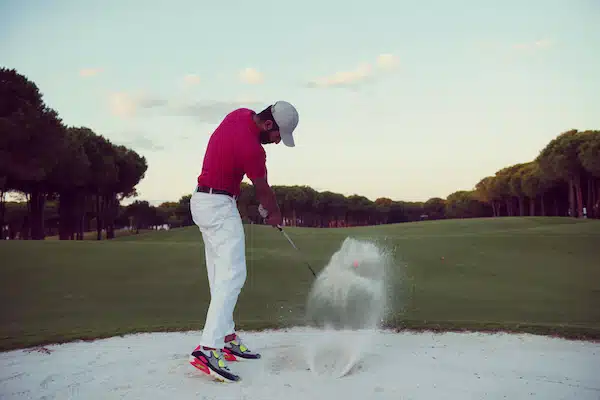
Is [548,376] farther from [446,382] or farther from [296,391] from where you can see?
[296,391]

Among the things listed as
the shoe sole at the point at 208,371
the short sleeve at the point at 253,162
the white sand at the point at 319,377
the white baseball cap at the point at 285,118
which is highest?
the white baseball cap at the point at 285,118

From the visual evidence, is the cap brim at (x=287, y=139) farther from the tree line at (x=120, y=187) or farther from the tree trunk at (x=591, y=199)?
the tree trunk at (x=591, y=199)

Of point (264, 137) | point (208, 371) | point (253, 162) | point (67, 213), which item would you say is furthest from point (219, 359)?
point (67, 213)

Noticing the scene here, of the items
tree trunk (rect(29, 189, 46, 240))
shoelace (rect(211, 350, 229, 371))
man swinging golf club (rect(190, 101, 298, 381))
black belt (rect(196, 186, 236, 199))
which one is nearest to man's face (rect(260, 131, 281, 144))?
man swinging golf club (rect(190, 101, 298, 381))

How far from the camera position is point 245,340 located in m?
6.32

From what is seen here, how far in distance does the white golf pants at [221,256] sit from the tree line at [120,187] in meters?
1.18

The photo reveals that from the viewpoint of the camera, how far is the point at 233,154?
4.73 metres

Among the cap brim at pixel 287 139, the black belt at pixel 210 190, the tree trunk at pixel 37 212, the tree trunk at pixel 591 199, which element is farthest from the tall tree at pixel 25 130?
the tree trunk at pixel 591 199

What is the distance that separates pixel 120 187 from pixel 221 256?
44188 millimetres

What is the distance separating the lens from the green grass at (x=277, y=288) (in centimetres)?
752

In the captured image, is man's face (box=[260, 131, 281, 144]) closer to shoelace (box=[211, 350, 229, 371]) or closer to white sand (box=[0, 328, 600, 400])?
shoelace (box=[211, 350, 229, 371])

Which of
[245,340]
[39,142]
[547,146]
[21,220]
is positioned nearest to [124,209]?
[21,220]

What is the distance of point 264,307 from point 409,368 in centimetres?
444

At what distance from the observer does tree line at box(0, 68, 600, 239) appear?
27000mm
